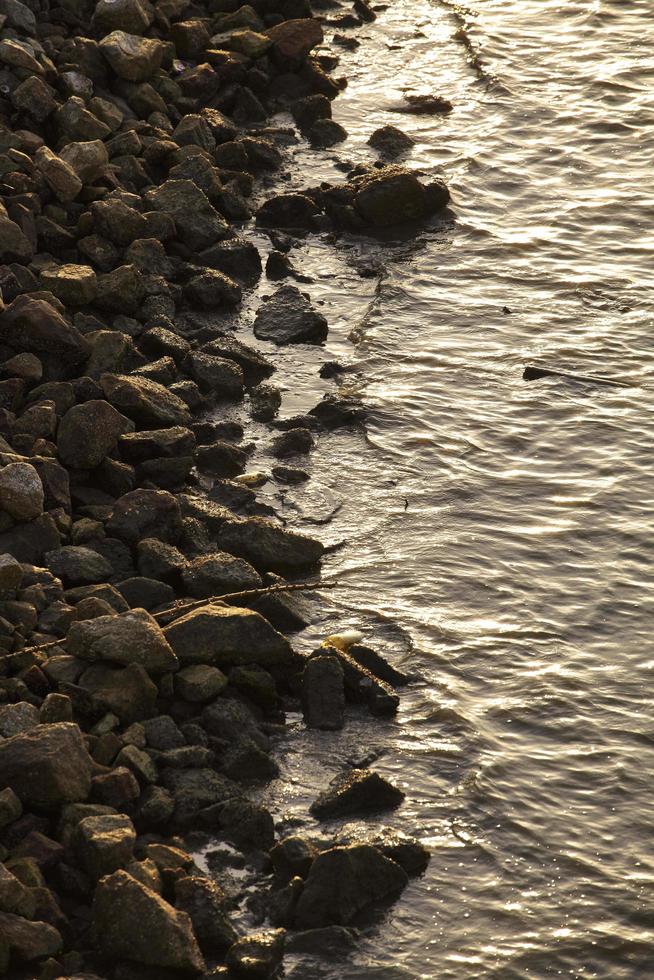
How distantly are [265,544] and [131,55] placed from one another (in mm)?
4293

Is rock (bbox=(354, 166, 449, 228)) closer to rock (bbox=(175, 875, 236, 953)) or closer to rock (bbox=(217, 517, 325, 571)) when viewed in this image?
rock (bbox=(217, 517, 325, 571))

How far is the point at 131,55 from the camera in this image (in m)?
8.67

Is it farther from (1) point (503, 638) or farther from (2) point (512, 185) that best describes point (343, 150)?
(1) point (503, 638)

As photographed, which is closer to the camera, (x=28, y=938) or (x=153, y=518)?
(x=28, y=938)

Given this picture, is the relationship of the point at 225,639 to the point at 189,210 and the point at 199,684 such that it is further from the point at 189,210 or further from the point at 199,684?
the point at 189,210

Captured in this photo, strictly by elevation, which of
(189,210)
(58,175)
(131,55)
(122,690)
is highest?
(131,55)

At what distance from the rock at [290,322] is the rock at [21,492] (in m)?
2.28

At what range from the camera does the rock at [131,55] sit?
338 inches

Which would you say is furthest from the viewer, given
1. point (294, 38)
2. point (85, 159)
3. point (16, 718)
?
point (294, 38)

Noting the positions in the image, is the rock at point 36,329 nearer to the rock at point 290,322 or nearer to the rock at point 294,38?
the rock at point 290,322

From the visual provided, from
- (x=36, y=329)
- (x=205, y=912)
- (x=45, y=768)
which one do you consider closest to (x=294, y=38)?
(x=36, y=329)

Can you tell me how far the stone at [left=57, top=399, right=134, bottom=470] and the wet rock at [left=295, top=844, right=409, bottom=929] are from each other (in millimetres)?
2182

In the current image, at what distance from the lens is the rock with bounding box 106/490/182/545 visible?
5.44 m

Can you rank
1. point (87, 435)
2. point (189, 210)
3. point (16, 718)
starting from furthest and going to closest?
point (189, 210) → point (87, 435) → point (16, 718)
